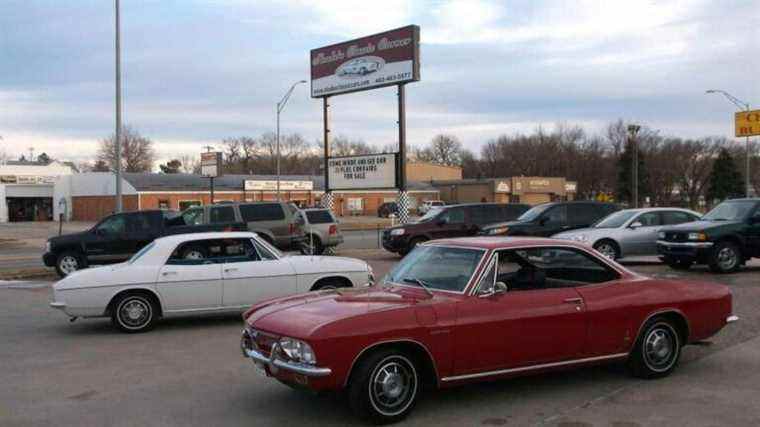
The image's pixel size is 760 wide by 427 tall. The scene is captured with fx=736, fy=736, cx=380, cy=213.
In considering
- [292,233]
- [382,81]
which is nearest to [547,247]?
[292,233]

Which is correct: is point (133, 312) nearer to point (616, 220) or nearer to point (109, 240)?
point (109, 240)

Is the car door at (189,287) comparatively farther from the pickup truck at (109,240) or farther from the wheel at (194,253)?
the pickup truck at (109,240)

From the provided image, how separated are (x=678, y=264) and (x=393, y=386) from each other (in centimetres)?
1356

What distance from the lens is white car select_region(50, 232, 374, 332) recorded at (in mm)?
10133

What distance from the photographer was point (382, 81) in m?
32.5

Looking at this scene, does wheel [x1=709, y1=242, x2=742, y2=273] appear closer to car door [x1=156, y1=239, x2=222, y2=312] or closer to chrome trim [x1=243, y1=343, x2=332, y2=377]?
car door [x1=156, y1=239, x2=222, y2=312]

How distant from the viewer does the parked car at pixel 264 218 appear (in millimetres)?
22125

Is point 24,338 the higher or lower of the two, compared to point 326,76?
lower

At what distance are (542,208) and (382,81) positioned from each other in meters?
13.1

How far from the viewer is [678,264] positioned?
17.5 meters

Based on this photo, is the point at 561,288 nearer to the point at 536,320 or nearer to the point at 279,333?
the point at 536,320

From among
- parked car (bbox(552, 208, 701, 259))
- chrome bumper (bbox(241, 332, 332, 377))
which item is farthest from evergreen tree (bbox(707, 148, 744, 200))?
chrome bumper (bbox(241, 332, 332, 377))

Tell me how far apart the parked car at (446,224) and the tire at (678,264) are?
679 centimetres

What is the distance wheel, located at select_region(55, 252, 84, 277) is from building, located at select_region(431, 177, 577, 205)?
6910cm
